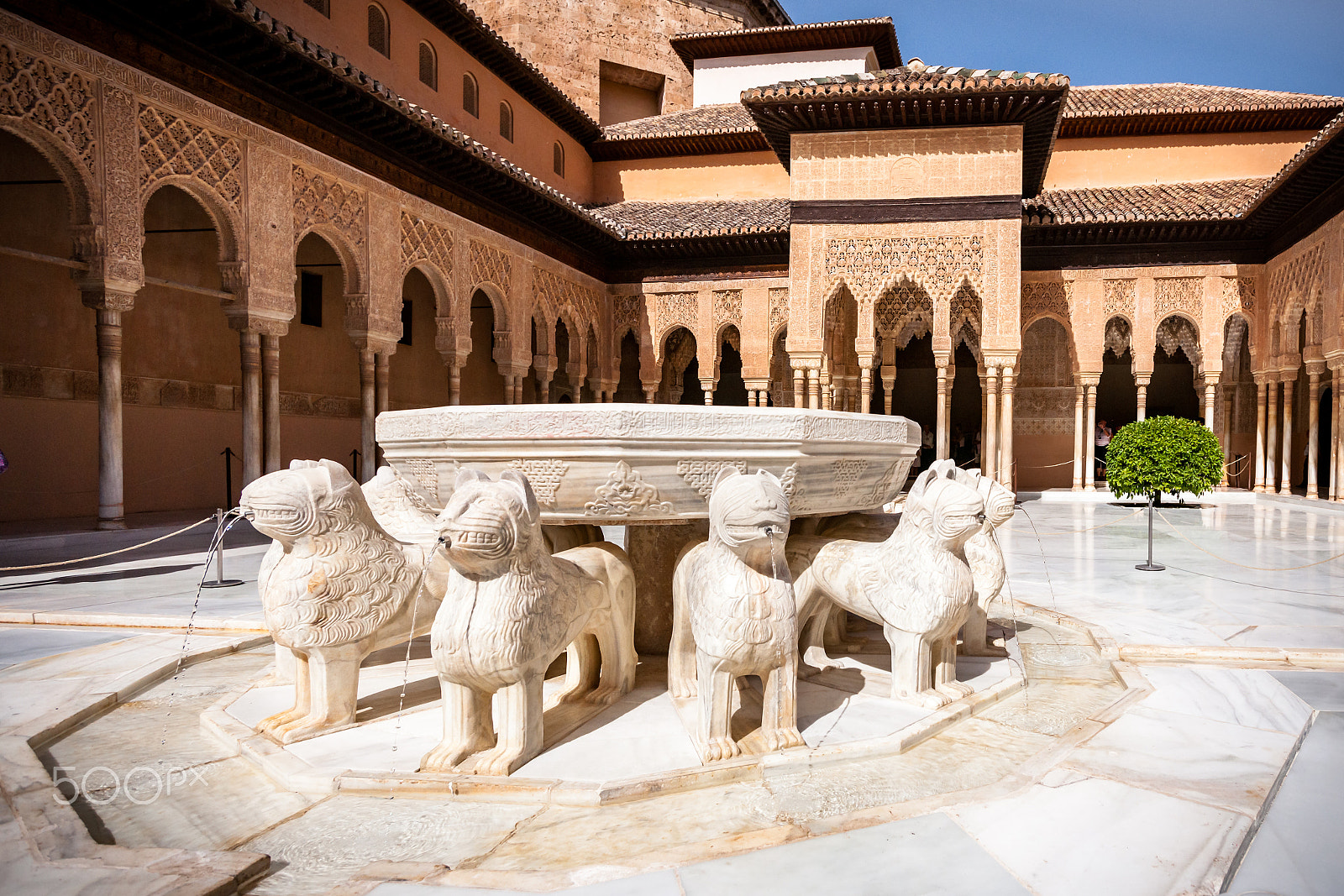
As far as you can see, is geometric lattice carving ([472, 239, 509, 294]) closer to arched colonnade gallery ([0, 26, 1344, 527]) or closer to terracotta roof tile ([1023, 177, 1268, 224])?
arched colonnade gallery ([0, 26, 1344, 527])

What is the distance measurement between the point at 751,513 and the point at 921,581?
1014 millimetres

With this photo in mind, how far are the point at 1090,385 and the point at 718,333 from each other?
768 cm

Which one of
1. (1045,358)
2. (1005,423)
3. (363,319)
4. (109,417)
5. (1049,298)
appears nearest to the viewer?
(109,417)

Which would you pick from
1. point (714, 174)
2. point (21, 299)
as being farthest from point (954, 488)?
point (714, 174)

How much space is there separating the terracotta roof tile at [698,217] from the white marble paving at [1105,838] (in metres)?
15.5

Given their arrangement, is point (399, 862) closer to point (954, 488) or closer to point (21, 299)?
point (954, 488)

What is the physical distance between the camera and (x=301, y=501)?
9.37ft

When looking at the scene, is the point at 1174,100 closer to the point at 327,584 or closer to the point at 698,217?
the point at 698,217

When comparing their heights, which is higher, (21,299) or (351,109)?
(351,109)

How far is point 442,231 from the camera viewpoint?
45.6ft

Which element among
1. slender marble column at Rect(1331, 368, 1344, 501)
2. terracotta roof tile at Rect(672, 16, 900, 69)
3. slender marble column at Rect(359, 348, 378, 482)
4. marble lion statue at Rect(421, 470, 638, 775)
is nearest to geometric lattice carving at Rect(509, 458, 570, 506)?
marble lion statue at Rect(421, 470, 638, 775)

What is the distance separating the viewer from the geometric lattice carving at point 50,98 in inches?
298

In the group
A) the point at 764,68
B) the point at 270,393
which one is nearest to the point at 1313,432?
the point at 764,68

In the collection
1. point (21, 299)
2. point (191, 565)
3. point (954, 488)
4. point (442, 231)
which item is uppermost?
point (442, 231)
